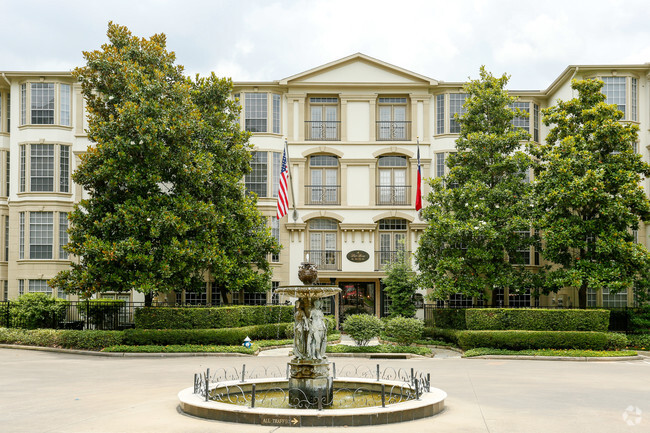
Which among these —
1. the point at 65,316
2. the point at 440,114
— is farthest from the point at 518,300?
the point at 65,316

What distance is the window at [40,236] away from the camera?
32.9m

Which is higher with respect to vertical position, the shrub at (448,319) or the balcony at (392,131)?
the balcony at (392,131)

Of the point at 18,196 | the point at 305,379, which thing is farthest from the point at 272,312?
the point at 305,379

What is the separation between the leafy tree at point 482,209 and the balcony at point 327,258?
6.62 m

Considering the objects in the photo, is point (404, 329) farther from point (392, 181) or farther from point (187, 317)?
point (392, 181)

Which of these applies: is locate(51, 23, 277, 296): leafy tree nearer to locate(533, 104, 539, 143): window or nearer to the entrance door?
the entrance door

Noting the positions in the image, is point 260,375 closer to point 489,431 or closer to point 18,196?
point 489,431

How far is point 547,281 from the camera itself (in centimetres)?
2764

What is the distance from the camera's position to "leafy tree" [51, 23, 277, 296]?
24.2 metres

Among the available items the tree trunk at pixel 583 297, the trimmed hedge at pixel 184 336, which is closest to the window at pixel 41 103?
the trimmed hedge at pixel 184 336

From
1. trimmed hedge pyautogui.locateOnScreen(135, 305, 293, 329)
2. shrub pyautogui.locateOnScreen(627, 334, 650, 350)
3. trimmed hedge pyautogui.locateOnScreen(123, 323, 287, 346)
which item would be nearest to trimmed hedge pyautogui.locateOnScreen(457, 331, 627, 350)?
shrub pyautogui.locateOnScreen(627, 334, 650, 350)

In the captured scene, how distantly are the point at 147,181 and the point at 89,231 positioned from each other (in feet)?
9.60

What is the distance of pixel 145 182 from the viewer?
2467 centimetres

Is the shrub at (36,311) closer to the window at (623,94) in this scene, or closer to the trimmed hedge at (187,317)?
the trimmed hedge at (187,317)
